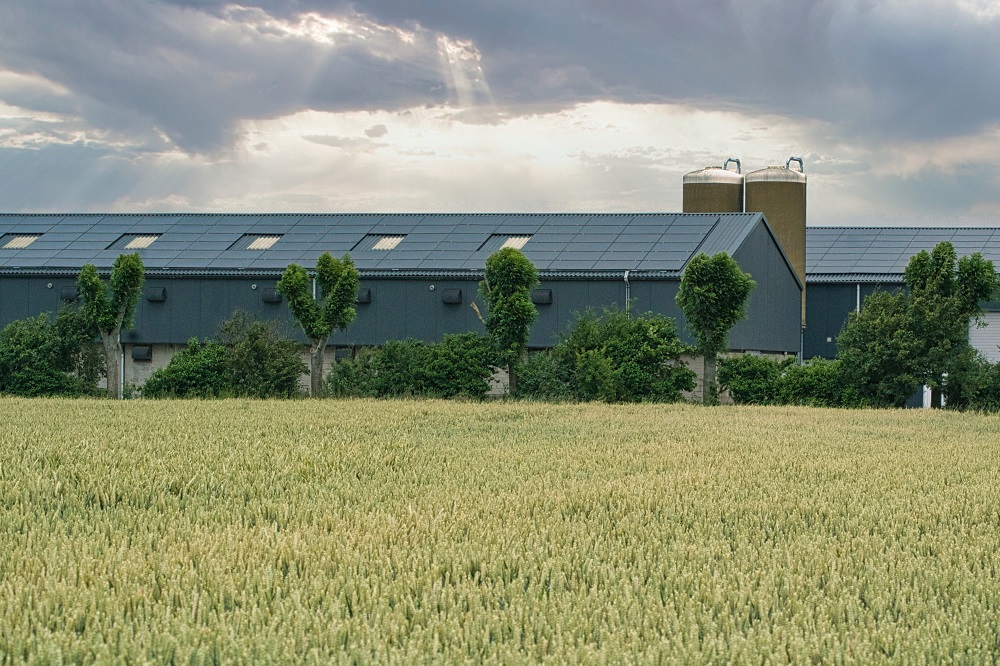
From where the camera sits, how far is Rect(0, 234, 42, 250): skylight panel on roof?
44.4 metres

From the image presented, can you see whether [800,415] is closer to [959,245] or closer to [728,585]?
[728,585]

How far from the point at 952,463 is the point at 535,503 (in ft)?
22.9

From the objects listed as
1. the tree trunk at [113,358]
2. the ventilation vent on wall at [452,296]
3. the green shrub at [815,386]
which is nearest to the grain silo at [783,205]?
the ventilation vent on wall at [452,296]

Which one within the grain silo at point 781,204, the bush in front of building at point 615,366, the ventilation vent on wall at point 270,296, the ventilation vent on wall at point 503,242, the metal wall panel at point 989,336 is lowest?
the bush in front of building at point 615,366

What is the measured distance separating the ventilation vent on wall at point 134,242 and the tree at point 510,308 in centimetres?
1749

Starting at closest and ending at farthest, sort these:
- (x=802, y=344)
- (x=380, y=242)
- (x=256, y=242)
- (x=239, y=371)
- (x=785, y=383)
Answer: (x=785, y=383) → (x=239, y=371) → (x=380, y=242) → (x=256, y=242) → (x=802, y=344)

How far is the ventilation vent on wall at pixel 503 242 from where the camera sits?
40.8 metres

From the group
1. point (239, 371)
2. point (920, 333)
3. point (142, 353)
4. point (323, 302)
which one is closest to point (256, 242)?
point (142, 353)

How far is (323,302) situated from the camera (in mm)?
35312

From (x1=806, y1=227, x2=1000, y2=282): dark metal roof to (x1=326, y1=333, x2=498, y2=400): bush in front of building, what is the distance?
2226 cm

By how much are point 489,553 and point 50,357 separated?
31.6 meters

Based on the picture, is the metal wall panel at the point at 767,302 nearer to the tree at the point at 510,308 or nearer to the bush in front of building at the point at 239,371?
the tree at the point at 510,308

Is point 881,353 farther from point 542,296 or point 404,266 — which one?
point 404,266

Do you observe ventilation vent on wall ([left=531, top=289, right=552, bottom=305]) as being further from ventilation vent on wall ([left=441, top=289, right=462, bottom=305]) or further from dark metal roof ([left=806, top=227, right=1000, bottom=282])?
dark metal roof ([left=806, top=227, right=1000, bottom=282])
